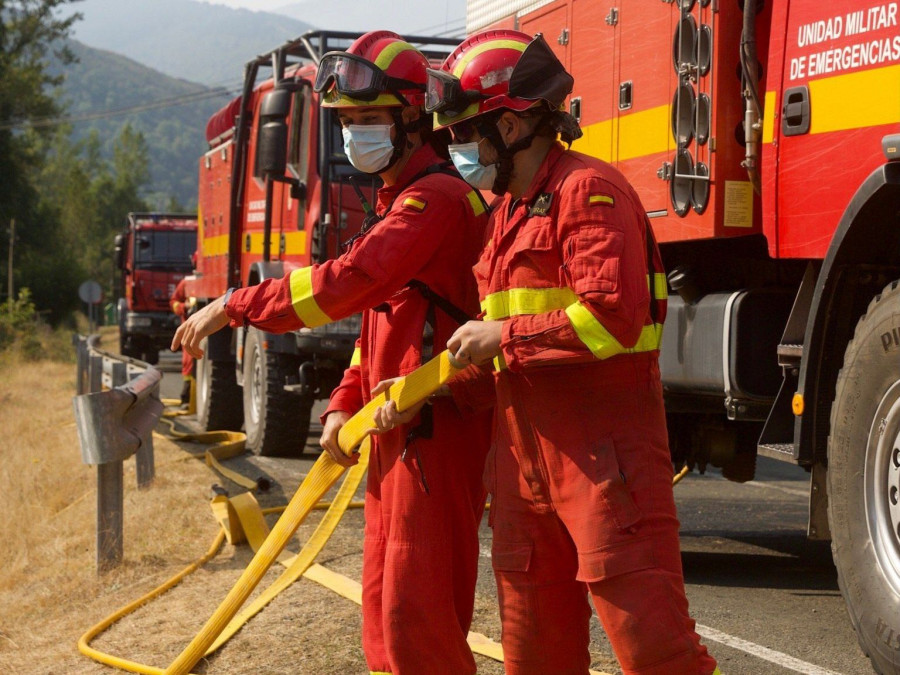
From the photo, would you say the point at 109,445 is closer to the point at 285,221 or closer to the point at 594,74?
the point at 594,74

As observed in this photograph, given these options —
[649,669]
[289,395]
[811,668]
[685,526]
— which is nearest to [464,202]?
[649,669]

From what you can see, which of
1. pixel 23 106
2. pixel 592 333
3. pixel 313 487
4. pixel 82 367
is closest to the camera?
pixel 592 333

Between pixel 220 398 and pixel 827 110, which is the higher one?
pixel 827 110

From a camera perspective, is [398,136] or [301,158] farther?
[301,158]

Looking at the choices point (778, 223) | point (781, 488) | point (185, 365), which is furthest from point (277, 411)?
point (778, 223)

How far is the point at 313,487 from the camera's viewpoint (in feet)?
14.7

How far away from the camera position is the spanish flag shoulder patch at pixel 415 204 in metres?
3.93

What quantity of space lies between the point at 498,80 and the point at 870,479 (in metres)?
1.97

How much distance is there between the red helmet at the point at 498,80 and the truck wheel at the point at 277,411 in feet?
26.4

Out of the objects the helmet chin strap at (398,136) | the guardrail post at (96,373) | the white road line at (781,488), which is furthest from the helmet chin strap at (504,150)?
the guardrail post at (96,373)

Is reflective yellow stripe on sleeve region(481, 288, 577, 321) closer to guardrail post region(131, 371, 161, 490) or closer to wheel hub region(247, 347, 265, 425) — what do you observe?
guardrail post region(131, 371, 161, 490)

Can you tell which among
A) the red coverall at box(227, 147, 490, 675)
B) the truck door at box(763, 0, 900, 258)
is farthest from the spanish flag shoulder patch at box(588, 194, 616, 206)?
the truck door at box(763, 0, 900, 258)

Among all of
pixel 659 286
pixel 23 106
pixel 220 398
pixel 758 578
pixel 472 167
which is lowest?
pixel 758 578

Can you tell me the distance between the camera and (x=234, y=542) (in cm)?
733
